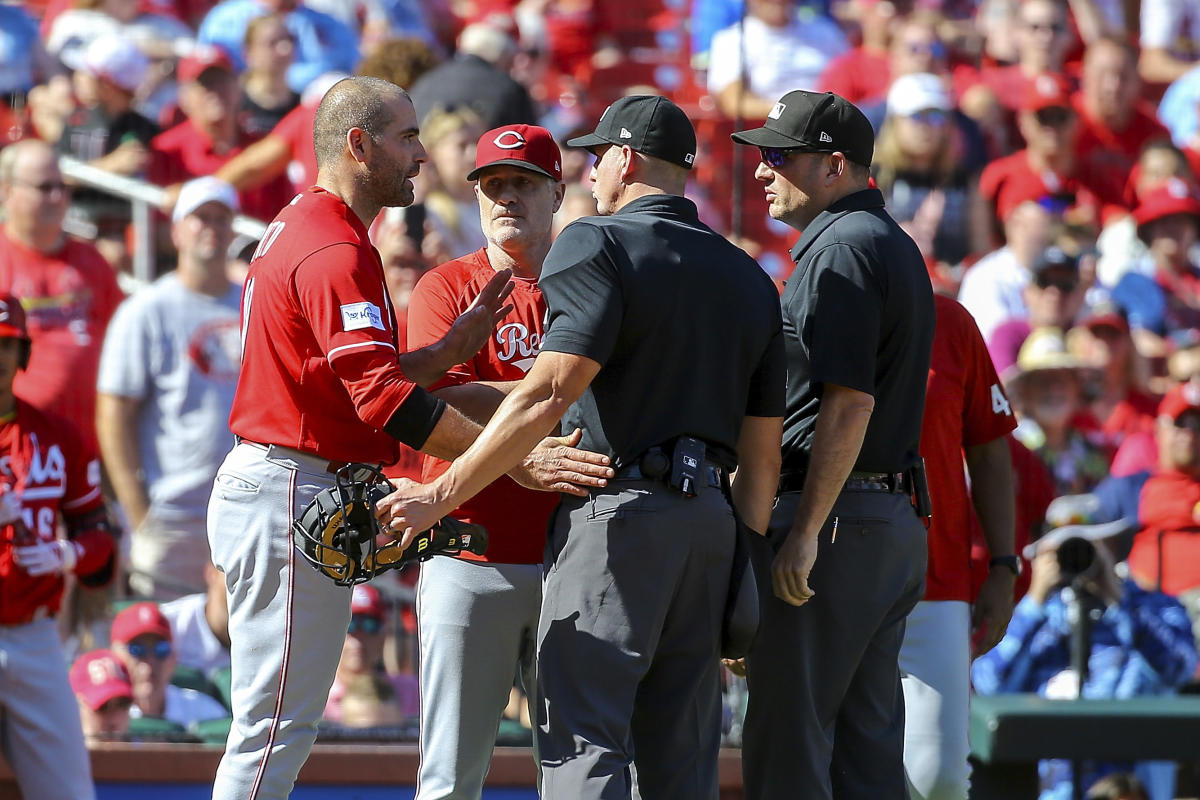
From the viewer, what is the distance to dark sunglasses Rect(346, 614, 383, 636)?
6.27 meters

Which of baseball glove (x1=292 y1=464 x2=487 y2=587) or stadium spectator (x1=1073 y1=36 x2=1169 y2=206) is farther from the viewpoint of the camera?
stadium spectator (x1=1073 y1=36 x2=1169 y2=206)

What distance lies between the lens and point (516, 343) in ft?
15.1

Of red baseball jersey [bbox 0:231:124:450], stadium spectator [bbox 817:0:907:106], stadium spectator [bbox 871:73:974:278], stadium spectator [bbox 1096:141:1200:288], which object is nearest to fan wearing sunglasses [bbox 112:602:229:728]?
red baseball jersey [bbox 0:231:124:450]

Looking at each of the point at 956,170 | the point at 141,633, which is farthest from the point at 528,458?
the point at 956,170

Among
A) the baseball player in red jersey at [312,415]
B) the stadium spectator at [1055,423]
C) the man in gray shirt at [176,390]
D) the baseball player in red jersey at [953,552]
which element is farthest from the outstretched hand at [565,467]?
the stadium spectator at [1055,423]

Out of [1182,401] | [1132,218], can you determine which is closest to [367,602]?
[1182,401]

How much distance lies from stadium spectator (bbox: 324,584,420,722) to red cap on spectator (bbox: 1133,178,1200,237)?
5.84 m

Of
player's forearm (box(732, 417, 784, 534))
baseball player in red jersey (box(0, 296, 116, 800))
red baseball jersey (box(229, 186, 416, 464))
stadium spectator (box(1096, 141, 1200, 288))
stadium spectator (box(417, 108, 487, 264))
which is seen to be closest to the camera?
red baseball jersey (box(229, 186, 416, 464))

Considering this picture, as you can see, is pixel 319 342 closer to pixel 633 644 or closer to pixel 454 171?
pixel 633 644

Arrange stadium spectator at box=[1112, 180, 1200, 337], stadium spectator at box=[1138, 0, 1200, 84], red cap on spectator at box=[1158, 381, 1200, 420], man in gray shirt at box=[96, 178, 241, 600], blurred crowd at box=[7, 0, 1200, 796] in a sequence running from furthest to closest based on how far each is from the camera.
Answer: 1. stadium spectator at box=[1138, 0, 1200, 84]
2. stadium spectator at box=[1112, 180, 1200, 337]
3. red cap on spectator at box=[1158, 381, 1200, 420]
4. man in gray shirt at box=[96, 178, 241, 600]
5. blurred crowd at box=[7, 0, 1200, 796]

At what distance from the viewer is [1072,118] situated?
10203 millimetres

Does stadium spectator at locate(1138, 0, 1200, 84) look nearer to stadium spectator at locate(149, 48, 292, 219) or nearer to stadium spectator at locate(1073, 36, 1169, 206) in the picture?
stadium spectator at locate(1073, 36, 1169, 206)

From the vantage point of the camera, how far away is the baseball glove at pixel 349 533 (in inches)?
155

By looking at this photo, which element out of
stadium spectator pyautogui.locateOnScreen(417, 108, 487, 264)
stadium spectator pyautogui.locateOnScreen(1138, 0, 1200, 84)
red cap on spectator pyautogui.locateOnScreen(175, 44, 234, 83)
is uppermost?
stadium spectator pyautogui.locateOnScreen(1138, 0, 1200, 84)
